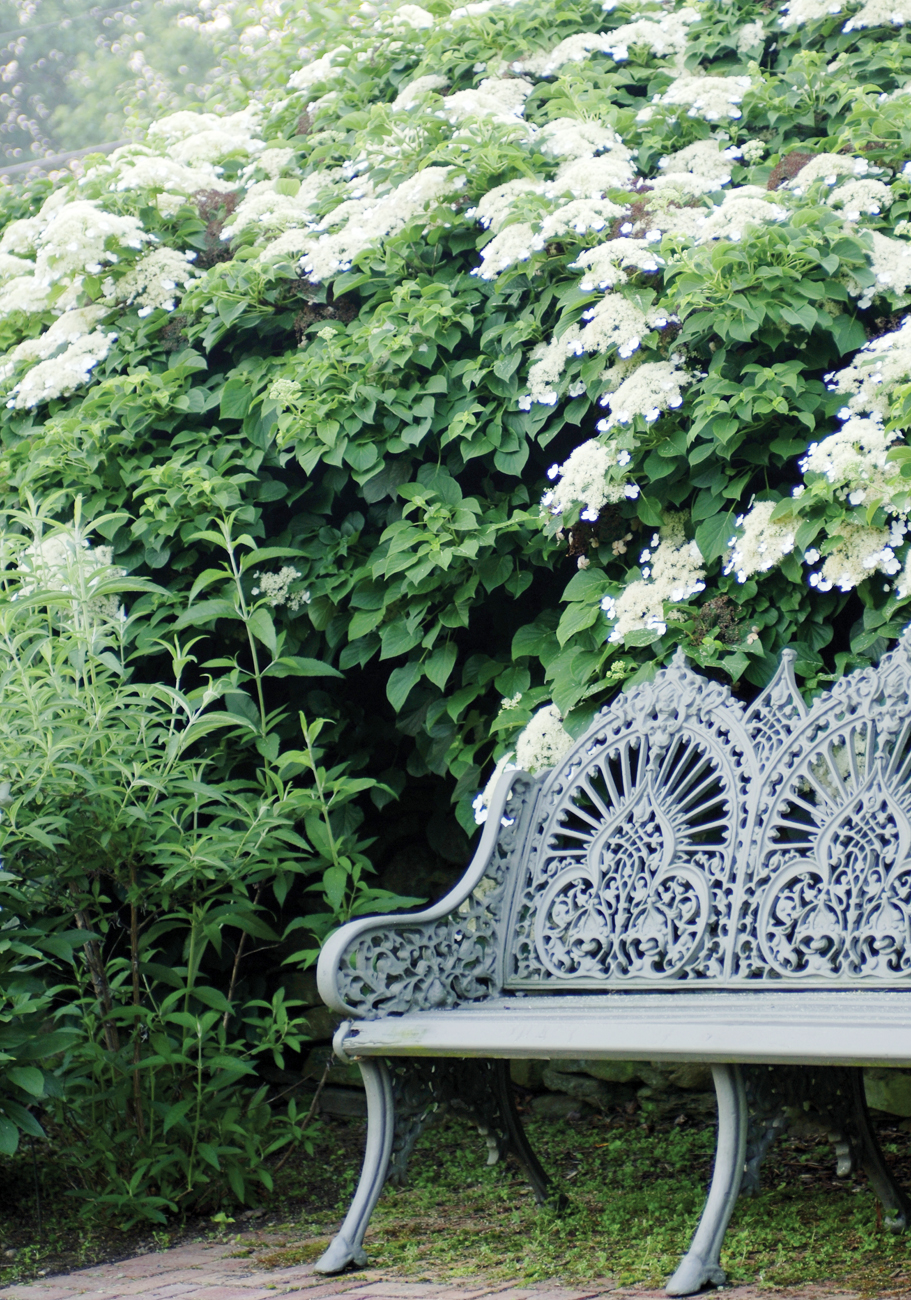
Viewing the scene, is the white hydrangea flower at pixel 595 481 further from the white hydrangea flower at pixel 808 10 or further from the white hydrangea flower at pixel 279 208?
the white hydrangea flower at pixel 808 10

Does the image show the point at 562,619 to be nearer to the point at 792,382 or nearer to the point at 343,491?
the point at 792,382

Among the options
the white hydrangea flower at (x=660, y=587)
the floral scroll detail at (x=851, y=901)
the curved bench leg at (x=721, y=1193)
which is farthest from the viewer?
the white hydrangea flower at (x=660, y=587)

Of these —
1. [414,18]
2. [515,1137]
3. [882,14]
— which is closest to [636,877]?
A: [515,1137]

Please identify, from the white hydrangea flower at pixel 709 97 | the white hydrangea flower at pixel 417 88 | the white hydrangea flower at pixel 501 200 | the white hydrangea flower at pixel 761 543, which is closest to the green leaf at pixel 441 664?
the white hydrangea flower at pixel 761 543

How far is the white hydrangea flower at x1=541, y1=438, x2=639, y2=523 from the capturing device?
9.90ft

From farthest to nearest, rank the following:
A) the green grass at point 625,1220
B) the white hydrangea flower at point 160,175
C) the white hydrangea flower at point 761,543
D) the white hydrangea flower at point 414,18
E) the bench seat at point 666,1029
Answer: the white hydrangea flower at point 414,18, the white hydrangea flower at point 160,175, the white hydrangea flower at point 761,543, the green grass at point 625,1220, the bench seat at point 666,1029

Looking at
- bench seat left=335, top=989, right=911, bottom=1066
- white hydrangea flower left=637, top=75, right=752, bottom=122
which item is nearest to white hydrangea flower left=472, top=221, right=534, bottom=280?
white hydrangea flower left=637, top=75, right=752, bottom=122

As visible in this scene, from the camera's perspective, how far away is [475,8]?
4336 mm

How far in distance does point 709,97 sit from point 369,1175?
127 inches

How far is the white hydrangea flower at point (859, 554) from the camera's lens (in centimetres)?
254

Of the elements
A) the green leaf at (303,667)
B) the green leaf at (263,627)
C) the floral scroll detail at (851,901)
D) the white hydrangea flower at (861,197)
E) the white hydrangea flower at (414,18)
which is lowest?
the floral scroll detail at (851,901)

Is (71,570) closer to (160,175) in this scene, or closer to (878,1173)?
(160,175)

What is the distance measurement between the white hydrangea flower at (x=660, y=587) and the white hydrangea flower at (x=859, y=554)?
1.21ft

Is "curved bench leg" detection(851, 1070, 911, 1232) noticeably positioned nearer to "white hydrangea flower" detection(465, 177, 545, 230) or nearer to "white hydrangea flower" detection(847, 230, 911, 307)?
"white hydrangea flower" detection(847, 230, 911, 307)
